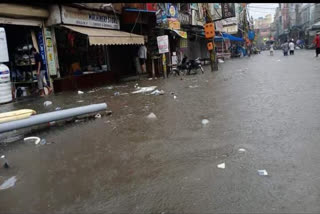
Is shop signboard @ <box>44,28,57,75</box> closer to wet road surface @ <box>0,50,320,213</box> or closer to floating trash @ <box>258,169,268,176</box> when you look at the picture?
wet road surface @ <box>0,50,320,213</box>

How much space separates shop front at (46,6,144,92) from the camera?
12.2 metres

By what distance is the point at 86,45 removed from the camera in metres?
15.0

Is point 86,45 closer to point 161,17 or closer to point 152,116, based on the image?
point 161,17

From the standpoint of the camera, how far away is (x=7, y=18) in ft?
33.7

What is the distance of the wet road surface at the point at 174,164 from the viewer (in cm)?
279

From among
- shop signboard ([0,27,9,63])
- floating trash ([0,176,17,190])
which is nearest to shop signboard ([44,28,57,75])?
shop signboard ([0,27,9,63])

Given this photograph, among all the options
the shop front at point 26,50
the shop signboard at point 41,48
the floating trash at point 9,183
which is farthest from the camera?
the shop signboard at point 41,48

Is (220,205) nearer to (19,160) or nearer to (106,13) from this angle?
(19,160)

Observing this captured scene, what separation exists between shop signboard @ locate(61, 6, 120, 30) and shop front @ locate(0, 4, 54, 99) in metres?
0.77

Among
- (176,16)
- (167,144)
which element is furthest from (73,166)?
(176,16)

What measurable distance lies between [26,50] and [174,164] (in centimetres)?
1014

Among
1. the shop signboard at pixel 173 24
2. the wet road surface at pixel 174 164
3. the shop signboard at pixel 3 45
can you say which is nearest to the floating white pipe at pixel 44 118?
the wet road surface at pixel 174 164

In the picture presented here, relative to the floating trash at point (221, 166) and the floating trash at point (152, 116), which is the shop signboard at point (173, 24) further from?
the floating trash at point (221, 166)

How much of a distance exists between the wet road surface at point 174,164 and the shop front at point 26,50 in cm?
650
